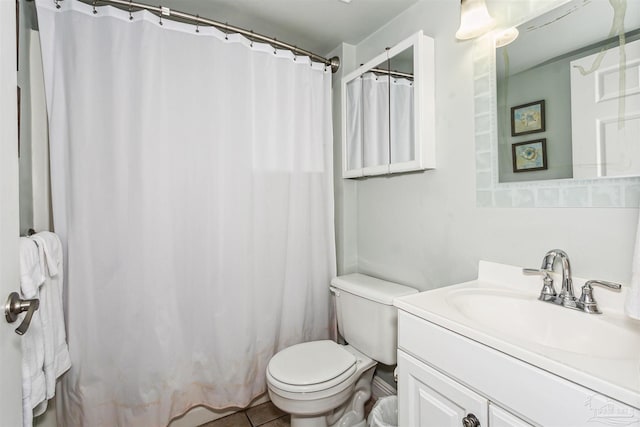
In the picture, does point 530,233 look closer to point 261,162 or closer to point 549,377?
point 549,377

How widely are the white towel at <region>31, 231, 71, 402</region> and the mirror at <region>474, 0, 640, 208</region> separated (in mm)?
1753

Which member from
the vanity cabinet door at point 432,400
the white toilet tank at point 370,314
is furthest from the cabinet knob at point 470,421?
the white toilet tank at point 370,314

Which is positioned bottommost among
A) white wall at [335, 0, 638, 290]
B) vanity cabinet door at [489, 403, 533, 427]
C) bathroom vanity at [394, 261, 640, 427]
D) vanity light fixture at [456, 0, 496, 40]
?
vanity cabinet door at [489, 403, 533, 427]

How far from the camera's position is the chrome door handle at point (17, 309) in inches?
27.8

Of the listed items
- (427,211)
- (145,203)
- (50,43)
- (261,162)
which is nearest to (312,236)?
(261,162)

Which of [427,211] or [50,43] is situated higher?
[50,43]

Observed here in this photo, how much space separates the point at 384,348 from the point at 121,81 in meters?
1.77

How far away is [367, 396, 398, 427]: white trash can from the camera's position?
4.60ft

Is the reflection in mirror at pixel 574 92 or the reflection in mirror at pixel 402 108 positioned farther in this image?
the reflection in mirror at pixel 402 108

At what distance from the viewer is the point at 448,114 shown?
4.66 feet

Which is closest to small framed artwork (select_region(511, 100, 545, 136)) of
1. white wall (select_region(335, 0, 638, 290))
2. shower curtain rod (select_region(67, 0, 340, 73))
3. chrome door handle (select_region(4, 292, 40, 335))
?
white wall (select_region(335, 0, 638, 290))

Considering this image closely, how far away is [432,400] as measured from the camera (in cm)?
96

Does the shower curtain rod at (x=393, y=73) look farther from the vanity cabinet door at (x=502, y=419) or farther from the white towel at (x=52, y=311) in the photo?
the white towel at (x=52, y=311)

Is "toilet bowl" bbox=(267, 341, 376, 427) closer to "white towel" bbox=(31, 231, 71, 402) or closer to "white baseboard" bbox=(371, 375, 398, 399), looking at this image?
"white baseboard" bbox=(371, 375, 398, 399)
